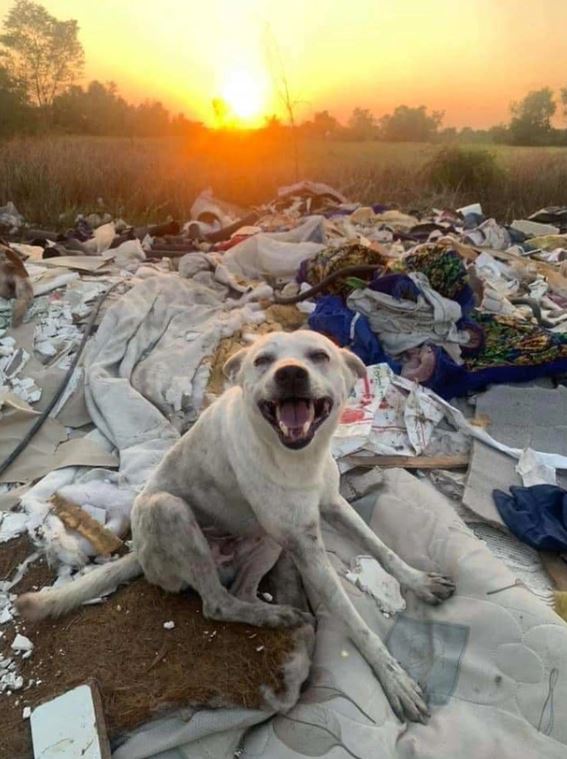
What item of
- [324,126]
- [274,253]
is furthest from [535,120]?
[274,253]

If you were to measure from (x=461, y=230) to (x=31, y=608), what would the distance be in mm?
7801

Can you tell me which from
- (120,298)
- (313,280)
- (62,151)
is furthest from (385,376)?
(62,151)

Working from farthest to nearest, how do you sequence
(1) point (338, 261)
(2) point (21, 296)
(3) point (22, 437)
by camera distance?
1. (1) point (338, 261)
2. (2) point (21, 296)
3. (3) point (22, 437)

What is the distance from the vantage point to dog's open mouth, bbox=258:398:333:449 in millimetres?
2092

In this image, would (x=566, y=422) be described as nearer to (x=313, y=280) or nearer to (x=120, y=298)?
(x=313, y=280)

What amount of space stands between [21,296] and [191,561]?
3.76m

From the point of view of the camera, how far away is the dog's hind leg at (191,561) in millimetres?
2352

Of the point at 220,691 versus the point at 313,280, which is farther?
the point at 313,280

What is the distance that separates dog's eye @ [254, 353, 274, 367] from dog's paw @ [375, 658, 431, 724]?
1.24 m

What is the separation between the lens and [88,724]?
207 cm

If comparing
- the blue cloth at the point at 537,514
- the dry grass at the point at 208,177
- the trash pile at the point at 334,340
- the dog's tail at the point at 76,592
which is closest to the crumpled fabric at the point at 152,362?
the trash pile at the point at 334,340

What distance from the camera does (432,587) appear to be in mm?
2561

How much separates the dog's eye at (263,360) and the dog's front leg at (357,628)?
0.68 metres

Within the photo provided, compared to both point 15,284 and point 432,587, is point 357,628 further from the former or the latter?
point 15,284
